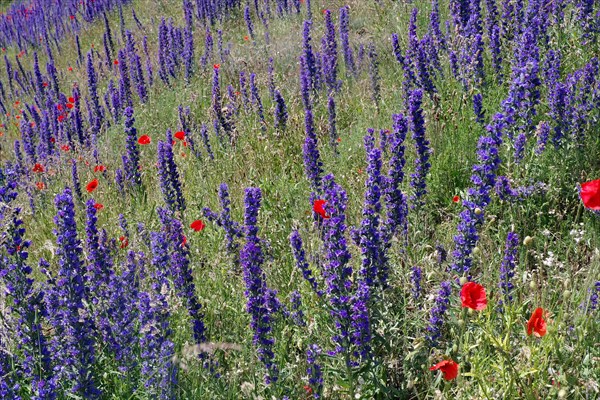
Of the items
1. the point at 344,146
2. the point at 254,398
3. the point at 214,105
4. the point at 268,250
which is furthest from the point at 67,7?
the point at 254,398

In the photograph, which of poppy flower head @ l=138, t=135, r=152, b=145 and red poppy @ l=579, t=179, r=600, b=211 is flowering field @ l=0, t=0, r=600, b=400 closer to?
red poppy @ l=579, t=179, r=600, b=211

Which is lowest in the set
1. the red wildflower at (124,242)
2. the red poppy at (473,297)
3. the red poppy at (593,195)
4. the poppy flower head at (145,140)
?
the red wildflower at (124,242)

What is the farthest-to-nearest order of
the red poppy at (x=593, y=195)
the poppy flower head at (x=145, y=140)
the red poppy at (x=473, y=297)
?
the poppy flower head at (x=145, y=140)
the red poppy at (x=473, y=297)
the red poppy at (x=593, y=195)

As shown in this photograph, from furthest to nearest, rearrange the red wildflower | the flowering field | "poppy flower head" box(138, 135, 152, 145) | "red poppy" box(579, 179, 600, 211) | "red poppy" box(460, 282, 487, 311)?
1. "poppy flower head" box(138, 135, 152, 145)
2. the red wildflower
3. the flowering field
4. "red poppy" box(460, 282, 487, 311)
5. "red poppy" box(579, 179, 600, 211)

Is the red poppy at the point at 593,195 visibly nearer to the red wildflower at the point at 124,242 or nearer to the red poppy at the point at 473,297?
the red poppy at the point at 473,297

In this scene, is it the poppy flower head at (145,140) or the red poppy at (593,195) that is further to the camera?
the poppy flower head at (145,140)

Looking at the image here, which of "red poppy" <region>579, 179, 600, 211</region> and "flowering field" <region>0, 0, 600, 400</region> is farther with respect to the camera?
"flowering field" <region>0, 0, 600, 400</region>

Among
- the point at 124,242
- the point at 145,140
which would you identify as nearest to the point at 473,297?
the point at 124,242

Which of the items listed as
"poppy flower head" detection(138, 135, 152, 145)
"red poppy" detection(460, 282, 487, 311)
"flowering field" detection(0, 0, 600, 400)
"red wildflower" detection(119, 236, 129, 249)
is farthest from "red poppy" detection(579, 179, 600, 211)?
"poppy flower head" detection(138, 135, 152, 145)

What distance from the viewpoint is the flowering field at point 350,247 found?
2227 millimetres

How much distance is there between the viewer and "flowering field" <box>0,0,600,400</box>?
7.30 ft

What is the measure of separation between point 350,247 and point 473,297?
1.25 metres

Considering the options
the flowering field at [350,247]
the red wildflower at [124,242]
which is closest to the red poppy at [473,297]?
the flowering field at [350,247]

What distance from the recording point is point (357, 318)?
220 centimetres
